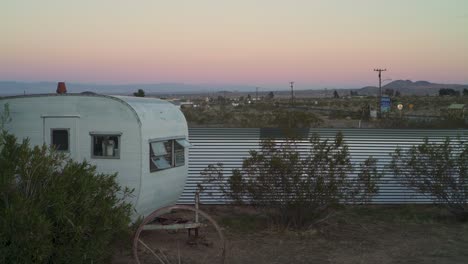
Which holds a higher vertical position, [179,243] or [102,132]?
[102,132]

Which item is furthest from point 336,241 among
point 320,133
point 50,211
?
point 50,211

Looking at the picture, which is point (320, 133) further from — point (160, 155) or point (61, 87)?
point (61, 87)

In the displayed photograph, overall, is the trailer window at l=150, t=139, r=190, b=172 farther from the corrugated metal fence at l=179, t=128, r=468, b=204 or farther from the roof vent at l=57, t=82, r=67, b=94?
the corrugated metal fence at l=179, t=128, r=468, b=204

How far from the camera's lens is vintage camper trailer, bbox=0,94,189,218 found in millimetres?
7988

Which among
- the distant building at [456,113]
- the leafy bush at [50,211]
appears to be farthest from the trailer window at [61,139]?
the distant building at [456,113]

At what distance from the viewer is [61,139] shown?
8.12m

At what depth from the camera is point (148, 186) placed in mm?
8133

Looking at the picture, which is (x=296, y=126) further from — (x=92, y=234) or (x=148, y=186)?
(x=92, y=234)

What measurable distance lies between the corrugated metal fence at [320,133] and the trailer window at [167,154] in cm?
219

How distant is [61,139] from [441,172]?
20.7ft

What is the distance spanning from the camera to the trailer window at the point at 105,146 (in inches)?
317

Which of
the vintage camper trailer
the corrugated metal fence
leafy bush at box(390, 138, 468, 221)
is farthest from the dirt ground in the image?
the vintage camper trailer

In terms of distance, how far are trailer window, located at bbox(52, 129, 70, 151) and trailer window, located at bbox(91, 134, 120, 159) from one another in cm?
37

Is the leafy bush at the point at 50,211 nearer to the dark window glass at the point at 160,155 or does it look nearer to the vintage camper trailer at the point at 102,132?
the vintage camper trailer at the point at 102,132
